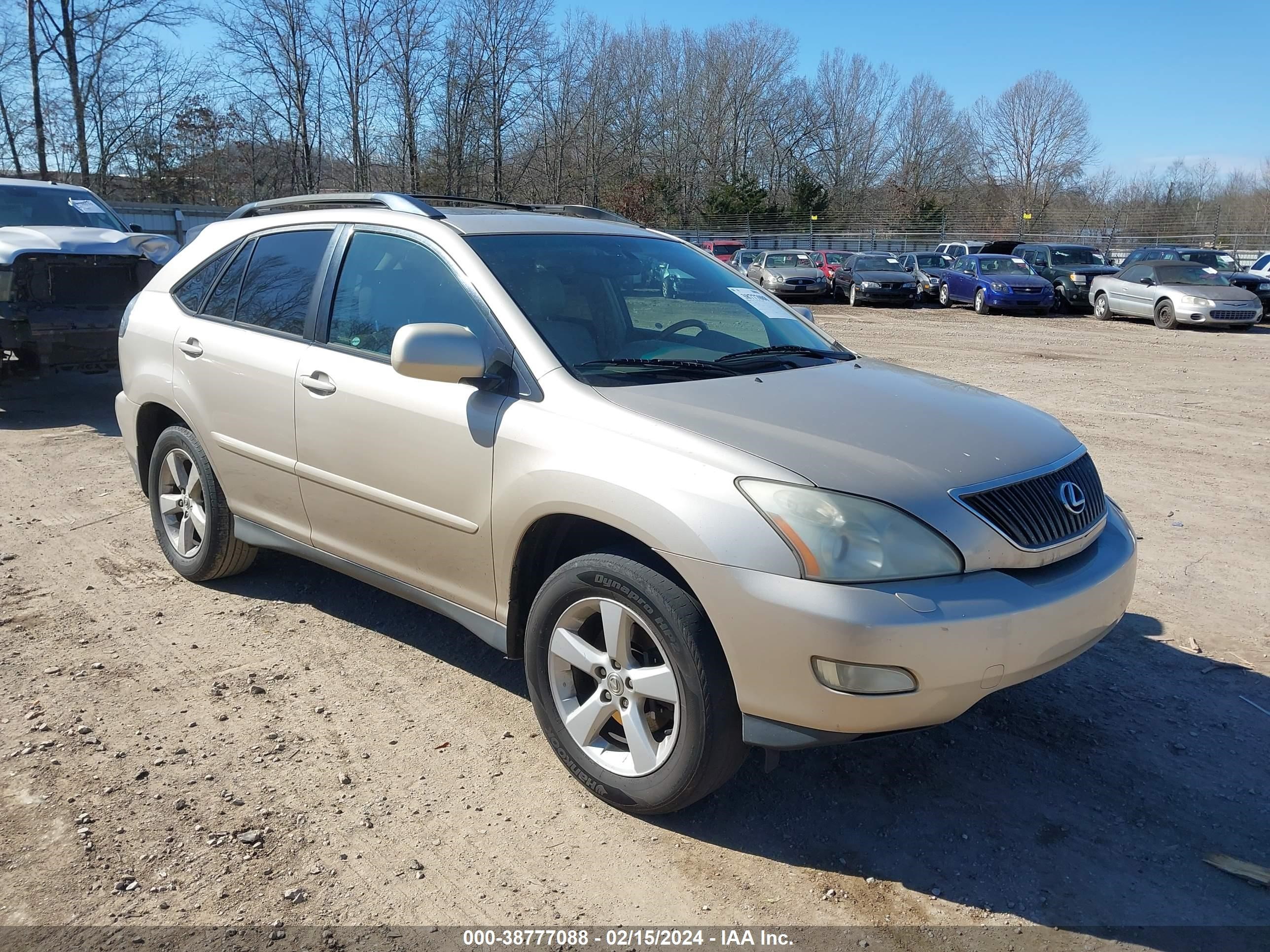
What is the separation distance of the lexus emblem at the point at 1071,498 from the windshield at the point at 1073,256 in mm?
26675

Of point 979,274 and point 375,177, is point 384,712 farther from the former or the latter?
point 375,177

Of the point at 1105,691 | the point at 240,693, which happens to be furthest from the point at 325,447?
the point at 1105,691

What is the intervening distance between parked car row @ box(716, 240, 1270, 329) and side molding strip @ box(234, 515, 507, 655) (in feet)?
66.5

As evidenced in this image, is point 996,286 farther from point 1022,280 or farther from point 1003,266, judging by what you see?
point 1003,266

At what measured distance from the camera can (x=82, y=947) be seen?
2.49 metres

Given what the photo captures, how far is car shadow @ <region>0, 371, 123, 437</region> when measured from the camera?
9.04 metres

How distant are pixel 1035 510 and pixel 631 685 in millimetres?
1329

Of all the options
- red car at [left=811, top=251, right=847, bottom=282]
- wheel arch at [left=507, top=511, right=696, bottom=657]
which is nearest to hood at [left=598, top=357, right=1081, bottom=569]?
A: wheel arch at [left=507, top=511, right=696, bottom=657]

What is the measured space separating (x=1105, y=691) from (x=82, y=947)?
3621mm

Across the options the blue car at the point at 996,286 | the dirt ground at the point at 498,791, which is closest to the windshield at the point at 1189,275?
the blue car at the point at 996,286

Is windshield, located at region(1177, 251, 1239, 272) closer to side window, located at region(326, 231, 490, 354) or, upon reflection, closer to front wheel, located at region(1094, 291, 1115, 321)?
front wheel, located at region(1094, 291, 1115, 321)

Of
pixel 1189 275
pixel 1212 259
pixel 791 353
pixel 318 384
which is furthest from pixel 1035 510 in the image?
pixel 1212 259

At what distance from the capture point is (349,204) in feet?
14.1

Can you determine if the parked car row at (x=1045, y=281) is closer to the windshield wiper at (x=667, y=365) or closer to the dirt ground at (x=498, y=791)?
the dirt ground at (x=498, y=791)
